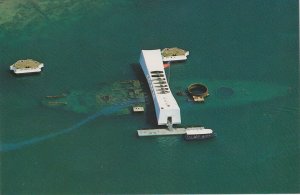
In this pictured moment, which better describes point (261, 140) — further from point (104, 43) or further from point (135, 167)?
point (104, 43)

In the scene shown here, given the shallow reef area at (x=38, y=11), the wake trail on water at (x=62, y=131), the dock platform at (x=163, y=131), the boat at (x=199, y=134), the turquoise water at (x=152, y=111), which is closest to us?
the turquoise water at (x=152, y=111)

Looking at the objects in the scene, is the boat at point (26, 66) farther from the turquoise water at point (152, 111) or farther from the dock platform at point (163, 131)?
the dock platform at point (163, 131)

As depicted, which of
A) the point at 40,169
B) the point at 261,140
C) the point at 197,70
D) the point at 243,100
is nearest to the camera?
the point at 40,169

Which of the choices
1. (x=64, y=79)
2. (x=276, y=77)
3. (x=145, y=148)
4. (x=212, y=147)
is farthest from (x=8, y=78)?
(x=276, y=77)

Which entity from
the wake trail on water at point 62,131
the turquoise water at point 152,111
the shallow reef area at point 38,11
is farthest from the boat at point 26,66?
the wake trail on water at point 62,131

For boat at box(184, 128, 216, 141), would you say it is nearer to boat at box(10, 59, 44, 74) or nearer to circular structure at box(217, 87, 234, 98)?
circular structure at box(217, 87, 234, 98)

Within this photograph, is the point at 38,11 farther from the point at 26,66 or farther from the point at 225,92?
the point at 225,92
